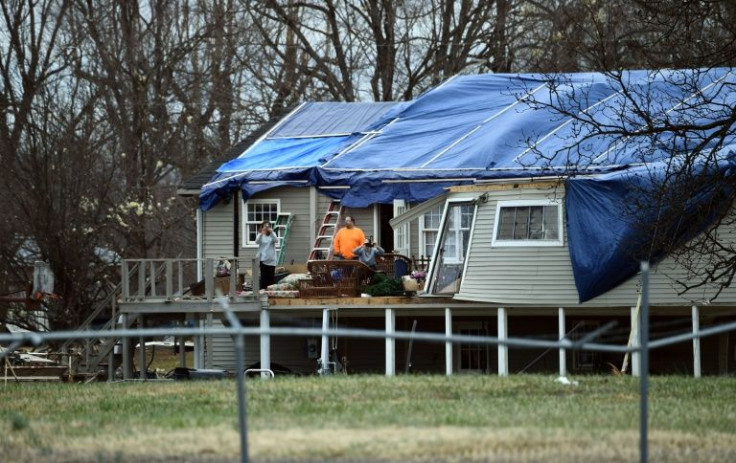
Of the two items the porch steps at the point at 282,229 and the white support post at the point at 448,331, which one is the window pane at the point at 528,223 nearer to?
the white support post at the point at 448,331

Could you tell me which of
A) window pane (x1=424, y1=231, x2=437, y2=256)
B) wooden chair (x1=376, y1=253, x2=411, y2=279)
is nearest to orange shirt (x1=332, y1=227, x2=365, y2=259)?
wooden chair (x1=376, y1=253, x2=411, y2=279)

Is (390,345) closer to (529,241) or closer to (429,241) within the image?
(429,241)

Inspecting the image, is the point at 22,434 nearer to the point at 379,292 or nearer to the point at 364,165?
the point at 379,292

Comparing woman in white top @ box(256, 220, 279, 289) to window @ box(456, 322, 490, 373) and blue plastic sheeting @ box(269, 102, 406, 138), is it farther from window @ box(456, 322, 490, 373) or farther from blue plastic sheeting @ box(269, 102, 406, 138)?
blue plastic sheeting @ box(269, 102, 406, 138)

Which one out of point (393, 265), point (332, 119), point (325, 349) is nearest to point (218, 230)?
point (332, 119)

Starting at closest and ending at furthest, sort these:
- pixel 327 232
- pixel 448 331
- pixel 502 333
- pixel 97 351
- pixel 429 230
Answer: pixel 502 333 < pixel 448 331 < pixel 429 230 < pixel 327 232 < pixel 97 351

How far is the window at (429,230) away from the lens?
34.0 m

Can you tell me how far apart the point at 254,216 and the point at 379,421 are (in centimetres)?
2487

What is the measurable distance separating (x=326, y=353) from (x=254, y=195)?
7340mm

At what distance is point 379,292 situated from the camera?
3234cm

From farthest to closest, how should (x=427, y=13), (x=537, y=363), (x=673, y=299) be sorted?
(x=427, y=13) < (x=537, y=363) < (x=673, y=299)

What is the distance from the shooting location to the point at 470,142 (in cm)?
3519

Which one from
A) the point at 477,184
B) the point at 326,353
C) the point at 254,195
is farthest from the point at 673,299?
the point at 254,195

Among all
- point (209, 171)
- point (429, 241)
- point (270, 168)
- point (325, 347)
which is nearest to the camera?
point (325, 347)
